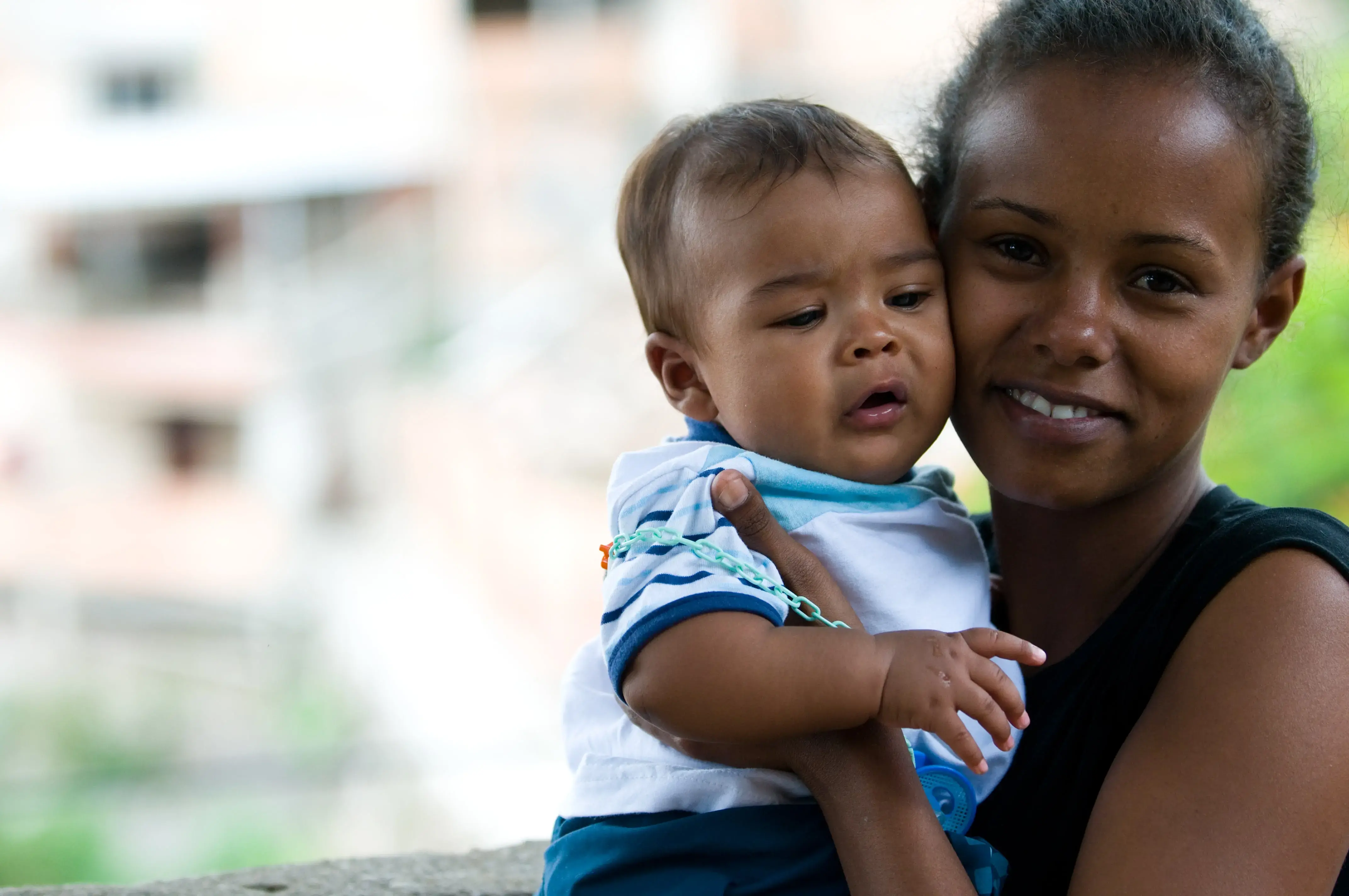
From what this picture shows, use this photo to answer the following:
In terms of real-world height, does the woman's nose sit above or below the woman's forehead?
below

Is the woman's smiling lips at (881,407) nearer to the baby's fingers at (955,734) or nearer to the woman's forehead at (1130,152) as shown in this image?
the woman's forehead at (1130,152)

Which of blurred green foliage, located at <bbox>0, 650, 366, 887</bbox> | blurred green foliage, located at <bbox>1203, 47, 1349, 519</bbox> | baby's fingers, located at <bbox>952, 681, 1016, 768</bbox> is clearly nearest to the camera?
baby's fingers, located at <bbox>952, 681, 1016, 768</bbox>

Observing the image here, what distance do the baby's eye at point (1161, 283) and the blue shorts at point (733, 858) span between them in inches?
20.7

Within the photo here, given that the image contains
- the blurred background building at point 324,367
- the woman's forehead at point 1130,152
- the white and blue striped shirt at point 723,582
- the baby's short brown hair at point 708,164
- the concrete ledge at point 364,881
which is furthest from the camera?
the blurred background building at point 324,367

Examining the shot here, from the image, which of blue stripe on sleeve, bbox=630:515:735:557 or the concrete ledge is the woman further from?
the concrete ledge

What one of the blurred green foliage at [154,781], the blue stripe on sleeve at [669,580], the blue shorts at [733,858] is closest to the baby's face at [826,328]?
the blue stripe on sleeve at [669,580]

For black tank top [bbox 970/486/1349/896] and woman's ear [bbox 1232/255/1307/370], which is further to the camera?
woman's ear [bbox 1232/255/1307/370]

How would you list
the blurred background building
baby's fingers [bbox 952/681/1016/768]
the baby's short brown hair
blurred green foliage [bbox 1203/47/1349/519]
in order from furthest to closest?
1. the blurred background building
2. blurred green foliage [bbox 1203/47/1349/519]
3. the baby's short brown hair
4. baby's fingers [bbox 952/681/1016/768]

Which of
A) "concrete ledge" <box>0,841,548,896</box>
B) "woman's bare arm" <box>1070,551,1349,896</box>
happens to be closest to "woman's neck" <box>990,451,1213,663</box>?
"woman's bare arm" <box>1070,551,1349,896</box>

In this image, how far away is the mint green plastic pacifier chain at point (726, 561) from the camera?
119 centimetres

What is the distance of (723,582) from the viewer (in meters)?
1.17

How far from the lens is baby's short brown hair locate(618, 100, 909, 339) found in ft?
4.57

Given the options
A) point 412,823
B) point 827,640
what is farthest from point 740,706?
point 412,823

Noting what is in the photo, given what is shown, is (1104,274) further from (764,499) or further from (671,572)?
(671,572)
